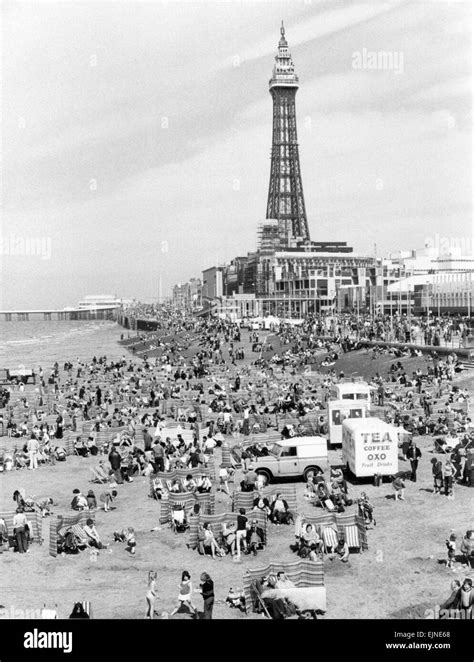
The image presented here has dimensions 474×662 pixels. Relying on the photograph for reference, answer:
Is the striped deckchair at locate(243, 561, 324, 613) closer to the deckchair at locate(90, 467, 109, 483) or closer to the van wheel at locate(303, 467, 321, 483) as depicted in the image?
the van wheel at locate(303, 467, 321, 483)

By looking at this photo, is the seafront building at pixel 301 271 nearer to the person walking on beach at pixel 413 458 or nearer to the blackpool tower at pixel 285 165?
the blackpool tower at pixel 285 165

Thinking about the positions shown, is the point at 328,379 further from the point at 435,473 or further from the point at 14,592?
the point at 14,592

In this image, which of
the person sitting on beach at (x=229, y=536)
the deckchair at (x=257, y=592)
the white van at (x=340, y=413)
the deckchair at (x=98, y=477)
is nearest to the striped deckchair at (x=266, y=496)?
the person sitting on beach at (x=229, y=536)

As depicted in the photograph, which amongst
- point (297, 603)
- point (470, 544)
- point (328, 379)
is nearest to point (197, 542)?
point (297, 603)

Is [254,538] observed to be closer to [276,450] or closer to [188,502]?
[188,502]

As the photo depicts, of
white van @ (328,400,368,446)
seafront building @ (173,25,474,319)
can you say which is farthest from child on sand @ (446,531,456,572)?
seafront building @ (173,25,474,319)

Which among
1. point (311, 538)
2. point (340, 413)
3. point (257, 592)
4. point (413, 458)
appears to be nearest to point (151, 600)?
point (257, 592)
